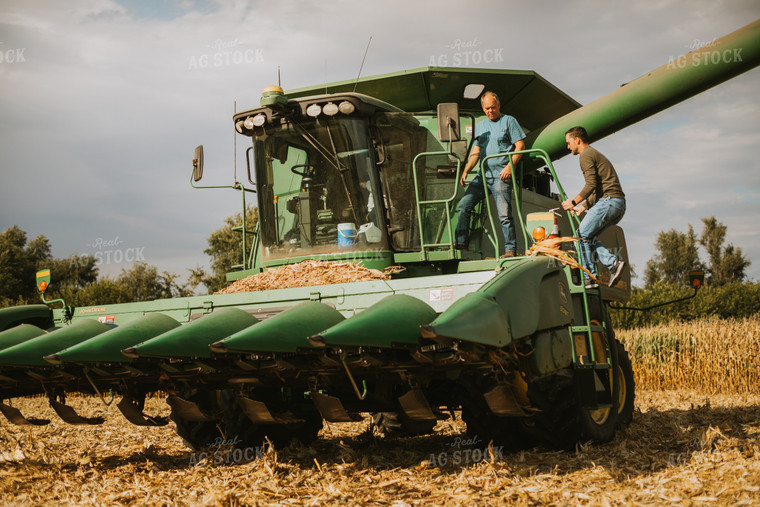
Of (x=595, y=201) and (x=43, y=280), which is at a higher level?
(x=595, y=201)

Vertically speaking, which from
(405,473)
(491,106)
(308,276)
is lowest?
(405,473)

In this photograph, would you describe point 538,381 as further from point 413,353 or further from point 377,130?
point 377,130

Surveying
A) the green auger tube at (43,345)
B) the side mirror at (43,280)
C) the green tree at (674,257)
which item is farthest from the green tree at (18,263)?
the green tree at (674,257)

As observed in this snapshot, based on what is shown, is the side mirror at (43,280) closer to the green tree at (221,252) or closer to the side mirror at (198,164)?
the side mirror at (198,164)

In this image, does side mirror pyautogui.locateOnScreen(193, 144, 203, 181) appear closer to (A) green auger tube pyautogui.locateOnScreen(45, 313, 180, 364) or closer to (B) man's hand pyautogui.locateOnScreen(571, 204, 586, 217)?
(A) green auger tube pyautogui.locateOnScreen(45, 313, 180, 364)

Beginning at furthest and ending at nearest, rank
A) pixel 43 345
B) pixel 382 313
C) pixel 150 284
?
pixel 150 284, pixel 43 345, pixel 382 313

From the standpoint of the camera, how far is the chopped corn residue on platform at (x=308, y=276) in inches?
217

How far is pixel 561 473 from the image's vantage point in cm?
435

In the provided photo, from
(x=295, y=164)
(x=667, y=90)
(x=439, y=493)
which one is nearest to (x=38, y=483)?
(x=439, y=493)

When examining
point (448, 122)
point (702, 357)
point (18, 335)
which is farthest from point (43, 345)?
point (702, 357)

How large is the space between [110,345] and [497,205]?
10.4 ft

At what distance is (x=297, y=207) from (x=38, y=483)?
296 centimetres

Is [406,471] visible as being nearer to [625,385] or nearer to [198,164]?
[625,385]

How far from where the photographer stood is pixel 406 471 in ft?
14.7
